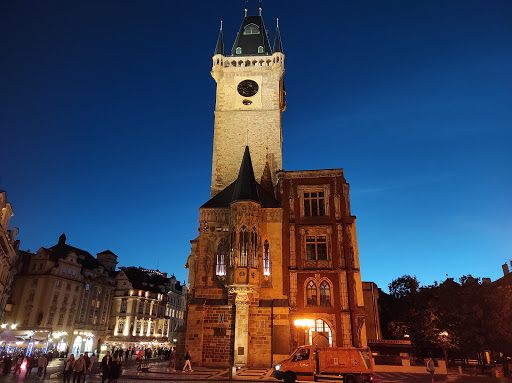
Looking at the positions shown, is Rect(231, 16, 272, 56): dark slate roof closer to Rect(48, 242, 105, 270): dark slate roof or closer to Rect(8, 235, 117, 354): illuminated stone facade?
Rect(48, 242, 105, 270): dark slate roof

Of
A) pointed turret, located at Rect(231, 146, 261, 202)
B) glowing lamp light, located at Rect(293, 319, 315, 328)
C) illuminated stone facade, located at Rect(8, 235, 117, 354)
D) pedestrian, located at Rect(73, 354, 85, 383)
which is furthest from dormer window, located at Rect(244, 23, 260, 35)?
illuminated stone facade, located at Rect(8, 235, 117, 354)

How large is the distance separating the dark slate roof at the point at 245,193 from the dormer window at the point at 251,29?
72.1 feet

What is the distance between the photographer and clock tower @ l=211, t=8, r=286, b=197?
43312 mm

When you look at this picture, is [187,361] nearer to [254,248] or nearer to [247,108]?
[254,248]

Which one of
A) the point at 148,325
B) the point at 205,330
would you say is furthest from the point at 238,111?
the point at 148,325

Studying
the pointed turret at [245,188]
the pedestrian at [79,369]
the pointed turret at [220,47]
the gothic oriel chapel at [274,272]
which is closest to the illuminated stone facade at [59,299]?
the gothic oriel chapel at [274,272]

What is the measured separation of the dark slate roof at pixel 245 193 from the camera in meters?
34.4

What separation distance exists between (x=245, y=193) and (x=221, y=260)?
253 inches

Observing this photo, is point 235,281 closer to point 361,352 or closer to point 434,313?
point 361,352

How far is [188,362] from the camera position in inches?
1079

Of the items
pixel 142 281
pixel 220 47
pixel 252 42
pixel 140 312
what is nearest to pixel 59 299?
pixel 140 312

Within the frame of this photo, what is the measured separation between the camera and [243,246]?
107 ft

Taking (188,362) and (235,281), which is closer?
(188,362)

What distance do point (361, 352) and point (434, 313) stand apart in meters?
24.3
